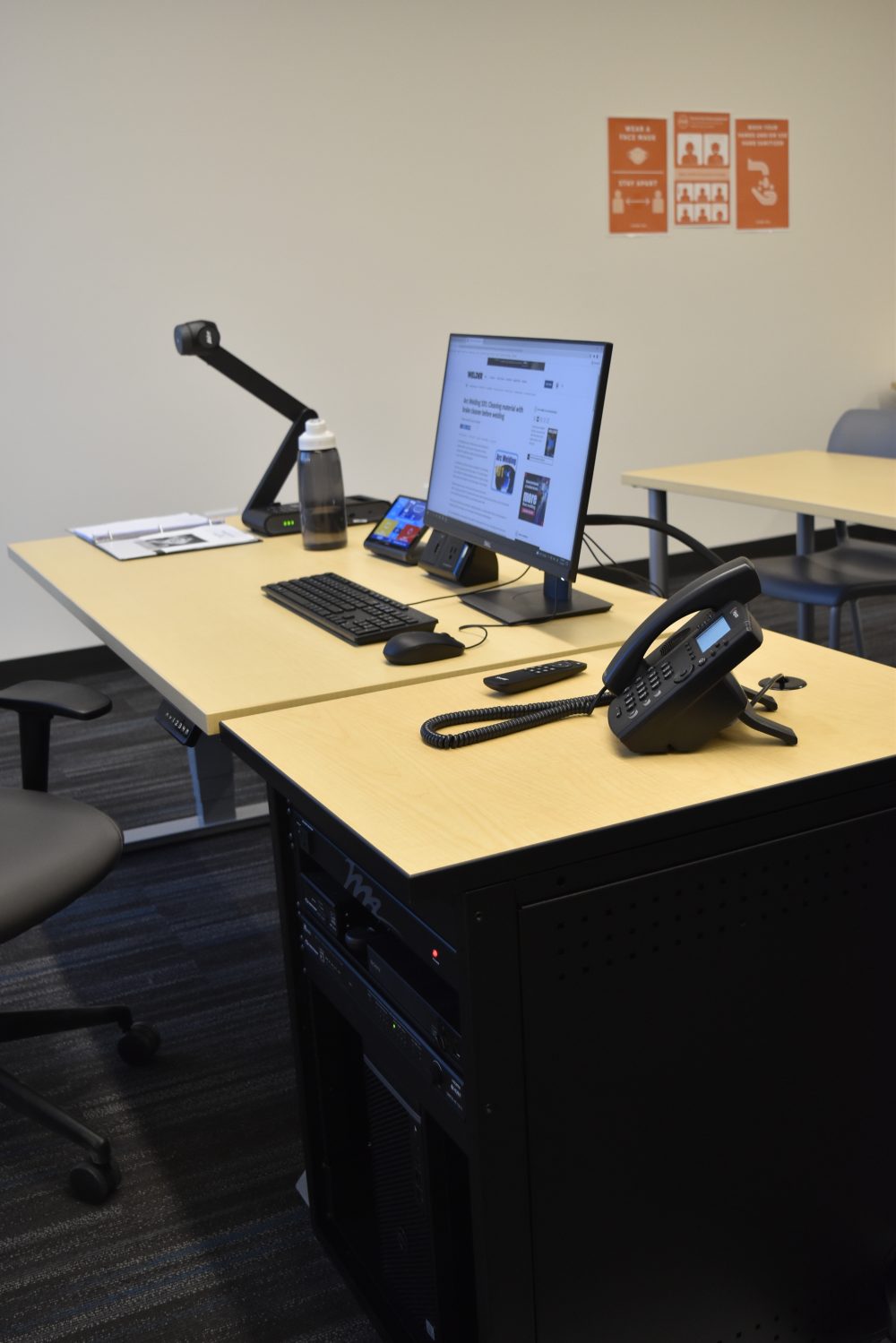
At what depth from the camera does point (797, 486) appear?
3.06m

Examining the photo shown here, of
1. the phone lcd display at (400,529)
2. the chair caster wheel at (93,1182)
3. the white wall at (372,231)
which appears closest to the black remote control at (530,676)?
the phone lcd display at (400,529)

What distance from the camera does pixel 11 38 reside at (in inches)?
149

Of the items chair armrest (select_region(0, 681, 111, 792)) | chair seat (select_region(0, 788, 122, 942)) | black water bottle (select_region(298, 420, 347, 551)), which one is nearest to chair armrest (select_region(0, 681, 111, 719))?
chair armrest (select_region(0, 681, 111, 792))

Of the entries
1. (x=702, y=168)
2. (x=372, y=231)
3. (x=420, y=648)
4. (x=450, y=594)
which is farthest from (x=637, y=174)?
(x=420, y=648)

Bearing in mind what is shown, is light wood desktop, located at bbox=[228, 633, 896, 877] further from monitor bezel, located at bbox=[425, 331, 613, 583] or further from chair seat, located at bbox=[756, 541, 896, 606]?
chair seat, located at bbox=[756, 541, 896, 606]

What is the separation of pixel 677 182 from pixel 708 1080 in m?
4.41

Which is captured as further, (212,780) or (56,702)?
(212,780)

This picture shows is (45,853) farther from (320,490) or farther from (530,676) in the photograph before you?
(320,490)

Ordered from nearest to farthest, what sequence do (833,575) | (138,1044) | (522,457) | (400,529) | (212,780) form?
(522,457), (138,1044), (400,529), (212,780), (833,575)

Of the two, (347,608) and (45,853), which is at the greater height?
(347,608)

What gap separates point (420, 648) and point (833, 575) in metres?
1.80

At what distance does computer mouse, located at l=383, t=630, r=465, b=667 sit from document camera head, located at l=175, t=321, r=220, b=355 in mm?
1164

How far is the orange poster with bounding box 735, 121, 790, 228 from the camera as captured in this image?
5.06m

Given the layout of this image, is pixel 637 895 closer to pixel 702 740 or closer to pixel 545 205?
pixel 702 740
